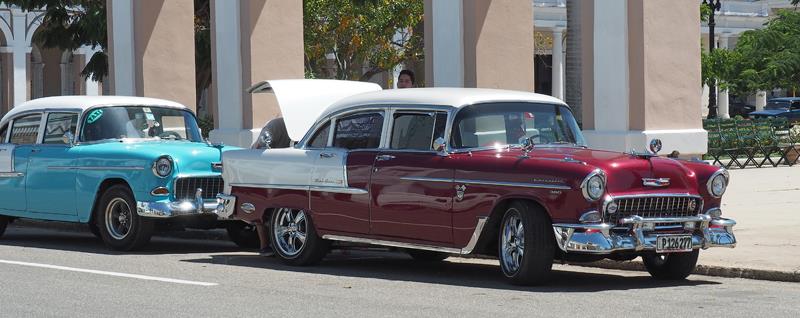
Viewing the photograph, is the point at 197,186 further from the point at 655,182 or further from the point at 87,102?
the point at 655,182

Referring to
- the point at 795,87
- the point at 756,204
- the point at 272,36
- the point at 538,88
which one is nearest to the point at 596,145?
the point at 756,204

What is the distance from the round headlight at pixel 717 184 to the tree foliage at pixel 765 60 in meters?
36.1

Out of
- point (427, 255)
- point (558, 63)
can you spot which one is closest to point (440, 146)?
point (427, 255)

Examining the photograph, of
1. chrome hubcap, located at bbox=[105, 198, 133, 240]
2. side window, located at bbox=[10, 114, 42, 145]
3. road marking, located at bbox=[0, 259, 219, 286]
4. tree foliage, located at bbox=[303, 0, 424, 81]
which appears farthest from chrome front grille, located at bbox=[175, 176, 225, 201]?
tree foliage, located at bbox=[303, 0, 424, 81]

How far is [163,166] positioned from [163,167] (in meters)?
0.01

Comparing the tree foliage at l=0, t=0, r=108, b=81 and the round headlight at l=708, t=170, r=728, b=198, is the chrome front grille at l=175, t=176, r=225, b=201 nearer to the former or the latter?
the round headlight at l=708, t=170, r=728, b=198

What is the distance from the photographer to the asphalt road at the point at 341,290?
33.4 feet

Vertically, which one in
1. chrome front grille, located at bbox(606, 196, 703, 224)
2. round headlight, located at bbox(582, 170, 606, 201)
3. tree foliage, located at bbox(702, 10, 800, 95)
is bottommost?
chrome front grille, located at bbox(606, 196, 703, 224)

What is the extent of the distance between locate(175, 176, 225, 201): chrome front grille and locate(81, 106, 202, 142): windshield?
1.30 m

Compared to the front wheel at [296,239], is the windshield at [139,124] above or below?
above

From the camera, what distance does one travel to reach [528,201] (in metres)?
11.5

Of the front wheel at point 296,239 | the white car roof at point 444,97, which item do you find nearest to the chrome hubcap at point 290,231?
the front wheel at point 296,239

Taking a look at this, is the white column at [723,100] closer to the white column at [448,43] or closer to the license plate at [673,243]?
the white column at [448,43]

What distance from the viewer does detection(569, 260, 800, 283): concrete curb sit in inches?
478
